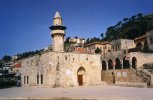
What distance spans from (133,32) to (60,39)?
38.1 meters

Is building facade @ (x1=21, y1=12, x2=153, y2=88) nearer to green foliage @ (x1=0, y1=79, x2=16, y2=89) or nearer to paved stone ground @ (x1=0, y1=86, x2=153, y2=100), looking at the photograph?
green foliage @ (x1=0, y1=79, x2=16, y2=89)

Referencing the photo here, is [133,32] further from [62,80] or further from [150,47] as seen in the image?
[62,80]

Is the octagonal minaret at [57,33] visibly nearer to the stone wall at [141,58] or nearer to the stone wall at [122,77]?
the stone wall at [122,77]

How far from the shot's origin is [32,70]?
37844 mm

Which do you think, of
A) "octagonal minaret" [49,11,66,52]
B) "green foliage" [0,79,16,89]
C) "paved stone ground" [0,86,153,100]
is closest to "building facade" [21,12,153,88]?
"octagonal minaret" [49,11,66,52]

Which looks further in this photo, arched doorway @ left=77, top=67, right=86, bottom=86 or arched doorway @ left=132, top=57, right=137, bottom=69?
arched doorway @ left=132, top=57, right=137, bottom=69

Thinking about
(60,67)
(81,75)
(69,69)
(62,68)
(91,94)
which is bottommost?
(91,94)

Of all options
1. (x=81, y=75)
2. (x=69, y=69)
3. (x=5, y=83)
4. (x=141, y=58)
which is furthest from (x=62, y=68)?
(x=141, y=58)

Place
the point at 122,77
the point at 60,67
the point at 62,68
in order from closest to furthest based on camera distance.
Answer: the point at 60,67 → the point at 62,68 → the point at 122,77

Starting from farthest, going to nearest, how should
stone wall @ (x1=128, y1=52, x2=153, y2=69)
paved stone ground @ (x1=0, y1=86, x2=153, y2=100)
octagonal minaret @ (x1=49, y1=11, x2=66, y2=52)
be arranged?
stone wall @ (x1=128, y1=52, x2=153, y2=69), octagonal minaret @ (x1=49, y1=11, x2=66, y2=52), paved stone ground @ (x1=0, y1=86, x2=153, y2=100)

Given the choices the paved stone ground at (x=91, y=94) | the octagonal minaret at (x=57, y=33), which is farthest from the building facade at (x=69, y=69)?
the paved stone ground at (x=91, y=94)

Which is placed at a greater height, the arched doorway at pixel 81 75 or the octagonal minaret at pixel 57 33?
the octagonal minaret at pixel 57 33

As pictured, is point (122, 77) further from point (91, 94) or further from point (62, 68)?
point (91, 94)

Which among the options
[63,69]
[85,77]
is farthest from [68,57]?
[85,77]
